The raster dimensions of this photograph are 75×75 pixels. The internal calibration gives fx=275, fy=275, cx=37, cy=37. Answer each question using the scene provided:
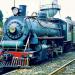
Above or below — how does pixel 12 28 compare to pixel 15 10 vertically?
below

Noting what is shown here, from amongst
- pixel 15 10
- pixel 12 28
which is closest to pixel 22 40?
pixel 12 28

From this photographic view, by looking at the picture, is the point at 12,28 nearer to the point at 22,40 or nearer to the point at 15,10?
the point at 22,40

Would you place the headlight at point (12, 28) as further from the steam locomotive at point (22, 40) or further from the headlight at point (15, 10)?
the headlight at point (15, 10)

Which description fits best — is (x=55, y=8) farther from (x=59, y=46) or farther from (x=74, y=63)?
(x=74, y=63)

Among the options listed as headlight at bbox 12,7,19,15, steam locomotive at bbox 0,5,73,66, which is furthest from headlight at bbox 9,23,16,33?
headlight at bbox 12,7,19,15

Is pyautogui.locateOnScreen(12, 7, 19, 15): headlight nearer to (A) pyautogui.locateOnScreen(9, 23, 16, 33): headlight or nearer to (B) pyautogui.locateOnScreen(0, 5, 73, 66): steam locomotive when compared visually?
(B) pyautogui.locateOnScreen(0, 5, 73, 66): steam locomotive

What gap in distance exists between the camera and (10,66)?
39.6ft

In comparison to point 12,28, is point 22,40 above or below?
below

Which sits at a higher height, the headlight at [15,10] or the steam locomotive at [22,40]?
the headlight at [15,10]

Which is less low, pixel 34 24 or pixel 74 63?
pixel 34 24

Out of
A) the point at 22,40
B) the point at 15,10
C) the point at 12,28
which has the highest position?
the point at 15,10

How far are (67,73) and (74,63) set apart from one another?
328 centimetres

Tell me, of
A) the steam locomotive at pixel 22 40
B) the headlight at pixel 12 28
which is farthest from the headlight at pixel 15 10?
the headlight at pixel 12 28

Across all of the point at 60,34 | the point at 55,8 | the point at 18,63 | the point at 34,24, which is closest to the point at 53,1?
the point at 55,8
